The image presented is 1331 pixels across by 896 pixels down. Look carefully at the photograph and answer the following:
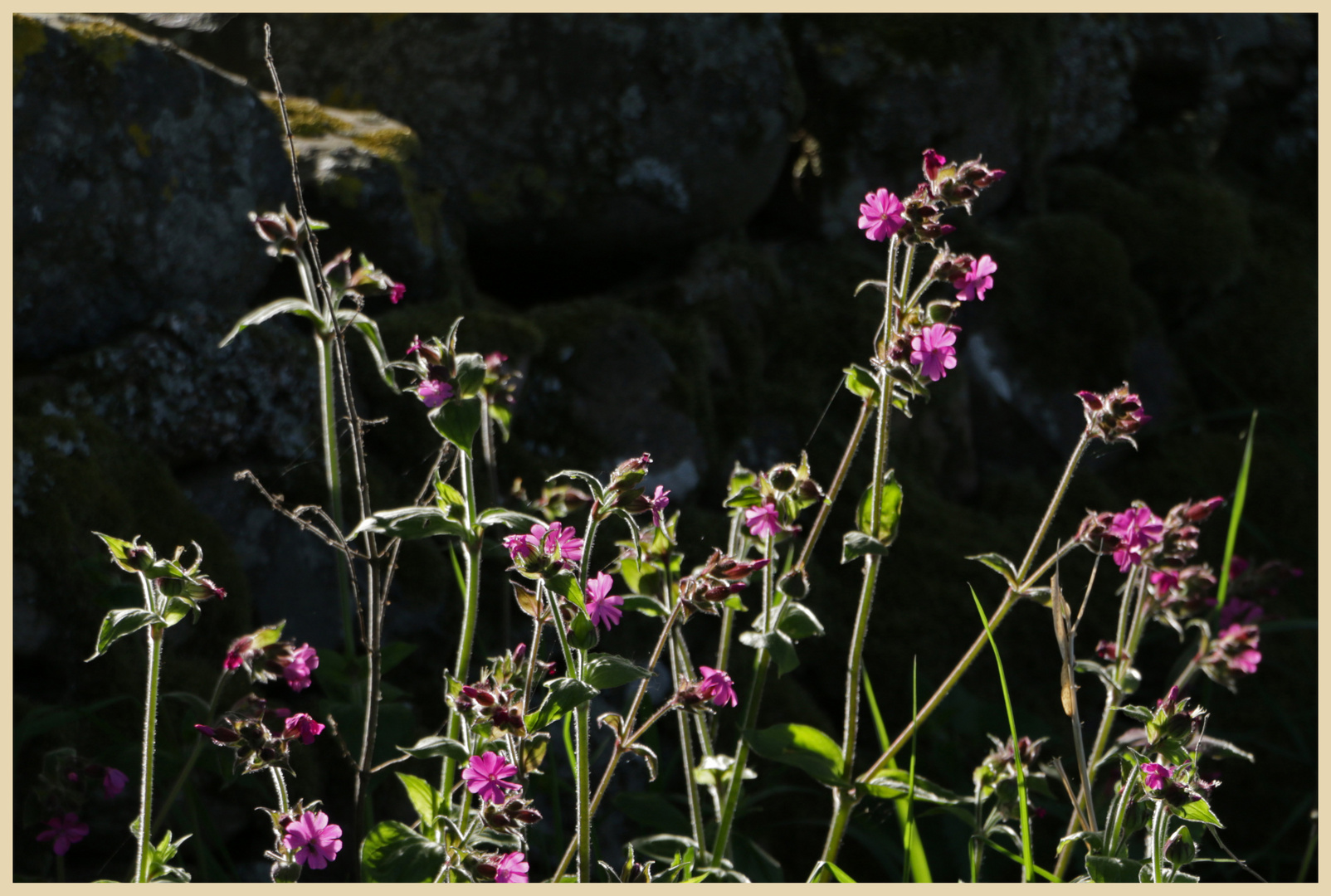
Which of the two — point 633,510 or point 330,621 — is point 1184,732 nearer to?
point 633,510

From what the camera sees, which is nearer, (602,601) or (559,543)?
(559,543)

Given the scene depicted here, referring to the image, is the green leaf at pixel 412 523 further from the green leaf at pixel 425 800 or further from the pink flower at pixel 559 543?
the green leaf at pixel 425 800

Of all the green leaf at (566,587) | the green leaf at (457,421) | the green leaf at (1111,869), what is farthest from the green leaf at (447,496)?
the green leaf at (1111,869)

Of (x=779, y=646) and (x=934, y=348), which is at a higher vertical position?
(x=934, y=348)

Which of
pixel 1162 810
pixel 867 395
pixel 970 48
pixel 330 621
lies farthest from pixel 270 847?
pixel 970 48

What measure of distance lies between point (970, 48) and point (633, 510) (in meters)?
3.03

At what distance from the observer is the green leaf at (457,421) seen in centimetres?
143

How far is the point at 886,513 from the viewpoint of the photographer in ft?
6.03

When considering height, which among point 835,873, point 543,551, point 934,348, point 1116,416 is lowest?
point 835,873

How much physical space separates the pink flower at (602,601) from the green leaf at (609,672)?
59 millimetres

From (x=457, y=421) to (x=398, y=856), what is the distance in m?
0.63

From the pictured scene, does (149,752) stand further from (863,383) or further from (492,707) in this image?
(863,383)

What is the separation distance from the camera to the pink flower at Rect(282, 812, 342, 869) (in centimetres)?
142

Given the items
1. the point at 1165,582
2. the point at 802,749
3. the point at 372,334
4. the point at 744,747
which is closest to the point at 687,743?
the point at 744,747
